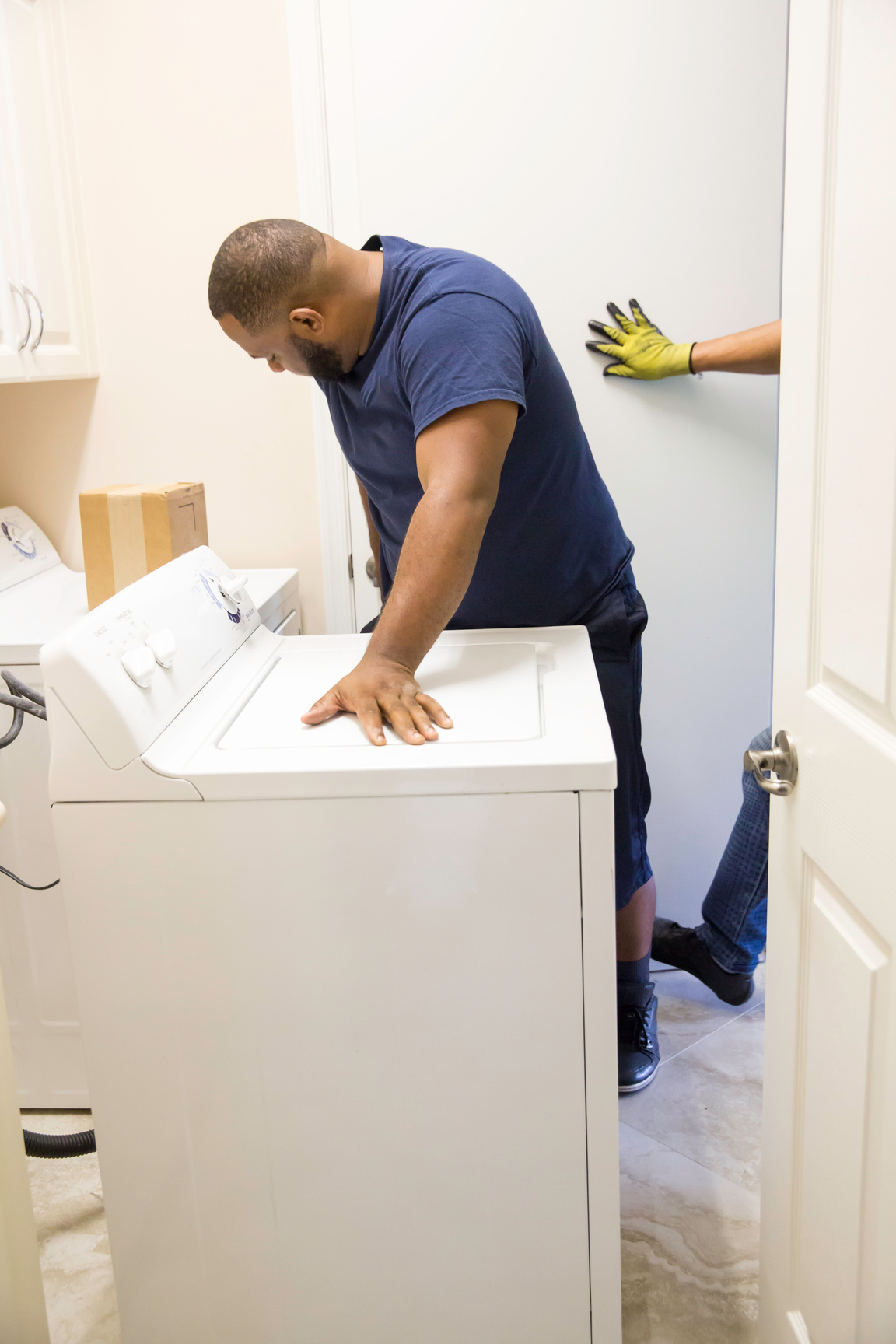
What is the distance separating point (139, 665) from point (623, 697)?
0.84m

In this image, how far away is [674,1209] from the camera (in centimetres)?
158

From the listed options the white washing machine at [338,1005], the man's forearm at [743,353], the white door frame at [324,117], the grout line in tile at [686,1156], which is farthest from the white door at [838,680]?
the white door frame at [324,117]

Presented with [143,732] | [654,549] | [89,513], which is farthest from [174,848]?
[654,549]

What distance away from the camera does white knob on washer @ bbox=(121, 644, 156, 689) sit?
1116 mm

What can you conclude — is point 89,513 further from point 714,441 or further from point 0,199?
point 714,441

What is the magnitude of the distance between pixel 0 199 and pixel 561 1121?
1.76 m

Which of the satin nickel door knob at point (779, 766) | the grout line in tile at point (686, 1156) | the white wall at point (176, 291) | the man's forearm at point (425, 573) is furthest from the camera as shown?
the white wall at point (176, 291)

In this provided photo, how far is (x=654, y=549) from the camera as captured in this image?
2.12m

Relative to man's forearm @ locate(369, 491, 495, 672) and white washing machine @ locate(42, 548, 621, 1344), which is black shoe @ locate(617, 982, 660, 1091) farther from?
man's forearm @ locate(369, 491, 495, 672)

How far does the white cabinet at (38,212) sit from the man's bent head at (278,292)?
61 cm

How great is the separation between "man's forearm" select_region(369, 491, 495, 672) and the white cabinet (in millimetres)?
997

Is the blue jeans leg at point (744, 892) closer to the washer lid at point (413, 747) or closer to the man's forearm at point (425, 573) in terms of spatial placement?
the washer lid at point (413, 747)

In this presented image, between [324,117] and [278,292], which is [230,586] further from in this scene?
Answer: [324,117]

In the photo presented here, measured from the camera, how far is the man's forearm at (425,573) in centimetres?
123
